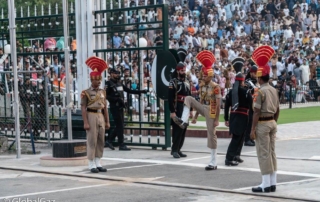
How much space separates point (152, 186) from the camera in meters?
12.4

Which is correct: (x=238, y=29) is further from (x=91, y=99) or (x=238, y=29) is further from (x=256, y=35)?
(x=91, y=99)

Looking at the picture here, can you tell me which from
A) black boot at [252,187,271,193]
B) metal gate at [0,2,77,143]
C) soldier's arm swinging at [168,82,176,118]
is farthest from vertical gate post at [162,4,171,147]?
black boot at [252,187,271,193]

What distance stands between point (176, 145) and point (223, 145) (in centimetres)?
266

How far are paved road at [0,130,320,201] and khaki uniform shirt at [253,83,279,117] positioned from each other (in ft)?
3.94

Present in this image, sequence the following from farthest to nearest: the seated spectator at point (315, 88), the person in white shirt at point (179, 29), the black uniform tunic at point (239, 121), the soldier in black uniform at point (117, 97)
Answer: the person in white shirt at point (179, 29)
the seated spectator at point (315, 88)
the soldier in black uniform at point (117, 97)
the black uniform tunic at point (239, 121)

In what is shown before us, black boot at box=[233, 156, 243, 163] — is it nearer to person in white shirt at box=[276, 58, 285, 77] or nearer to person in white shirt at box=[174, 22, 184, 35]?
person in white shirt at box=[276, 58, 285, 77]

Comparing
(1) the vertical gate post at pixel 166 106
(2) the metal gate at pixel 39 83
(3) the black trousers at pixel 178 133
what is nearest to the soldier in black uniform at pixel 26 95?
(2) the metal gate at pixel 39 83

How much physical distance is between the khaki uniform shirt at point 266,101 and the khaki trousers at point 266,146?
154mm

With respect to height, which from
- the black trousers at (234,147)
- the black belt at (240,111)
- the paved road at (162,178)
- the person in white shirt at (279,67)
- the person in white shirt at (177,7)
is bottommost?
the paved road at (162,178)

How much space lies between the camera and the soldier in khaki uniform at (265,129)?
11477 millimetres

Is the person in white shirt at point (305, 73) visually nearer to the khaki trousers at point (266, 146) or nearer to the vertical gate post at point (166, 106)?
the vertical gate post at point (166, 106)

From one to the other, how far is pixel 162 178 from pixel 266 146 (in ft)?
7.70

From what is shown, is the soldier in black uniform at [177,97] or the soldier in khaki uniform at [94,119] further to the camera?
the soldier in black uniform at [177,97]

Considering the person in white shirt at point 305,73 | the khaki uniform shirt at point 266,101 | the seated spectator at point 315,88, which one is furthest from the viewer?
the person in white shirt at point 305,73
